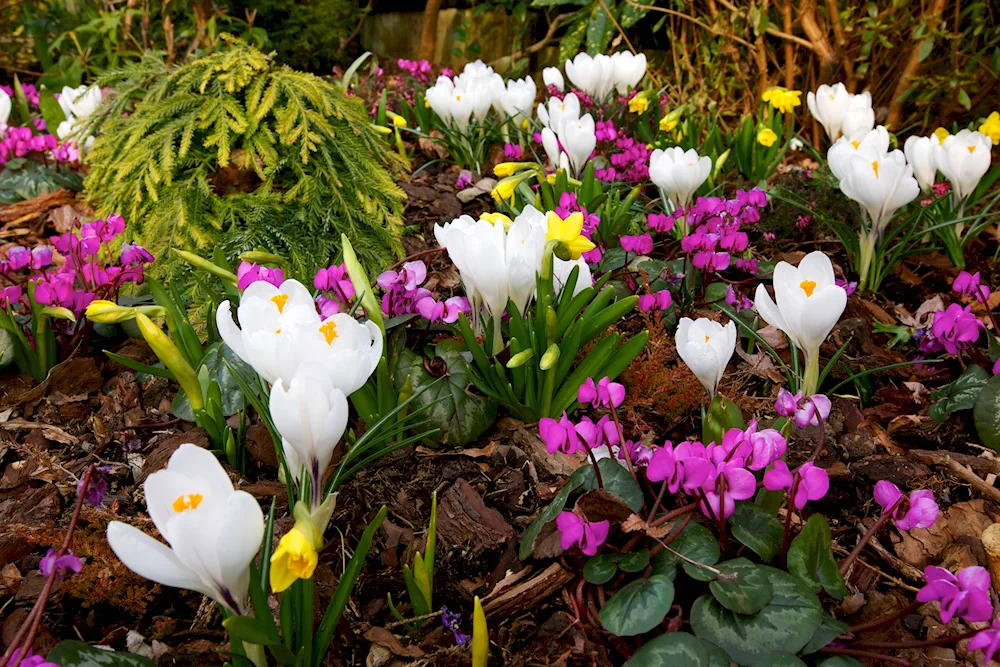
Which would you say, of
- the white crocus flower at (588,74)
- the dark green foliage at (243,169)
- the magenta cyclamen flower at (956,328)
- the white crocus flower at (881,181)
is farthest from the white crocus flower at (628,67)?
the magenta cyclamen flower at (956,328)

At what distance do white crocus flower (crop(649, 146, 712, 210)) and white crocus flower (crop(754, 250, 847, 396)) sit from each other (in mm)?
941

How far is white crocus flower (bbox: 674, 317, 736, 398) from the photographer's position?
141 centimetres

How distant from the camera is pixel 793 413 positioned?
1.28 m

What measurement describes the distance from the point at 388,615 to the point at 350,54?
21.0ft

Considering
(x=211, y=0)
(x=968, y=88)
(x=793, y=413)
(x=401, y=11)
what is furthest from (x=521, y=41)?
(x=793, y=413)

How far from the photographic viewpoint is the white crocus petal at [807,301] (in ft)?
4.67

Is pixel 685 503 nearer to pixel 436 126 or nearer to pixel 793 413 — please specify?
pixel 793 413

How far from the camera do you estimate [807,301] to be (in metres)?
1.43

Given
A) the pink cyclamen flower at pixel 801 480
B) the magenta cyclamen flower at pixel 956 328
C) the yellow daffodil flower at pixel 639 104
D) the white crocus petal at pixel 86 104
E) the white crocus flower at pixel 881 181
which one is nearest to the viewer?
the pink cyclamen flower at pixel 801 480

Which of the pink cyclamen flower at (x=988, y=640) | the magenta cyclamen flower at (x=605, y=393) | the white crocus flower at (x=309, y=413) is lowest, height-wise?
the pink cyclamen flower at (x=988, y=640)

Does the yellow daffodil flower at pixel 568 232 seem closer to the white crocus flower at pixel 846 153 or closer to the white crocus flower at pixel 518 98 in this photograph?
the white crocus flower at pixel 846 153

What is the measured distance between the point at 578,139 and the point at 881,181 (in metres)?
1.04

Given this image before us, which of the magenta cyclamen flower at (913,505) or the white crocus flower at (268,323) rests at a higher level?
the white crocus flower at (268,323)

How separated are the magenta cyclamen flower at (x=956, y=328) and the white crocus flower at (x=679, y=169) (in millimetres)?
920
